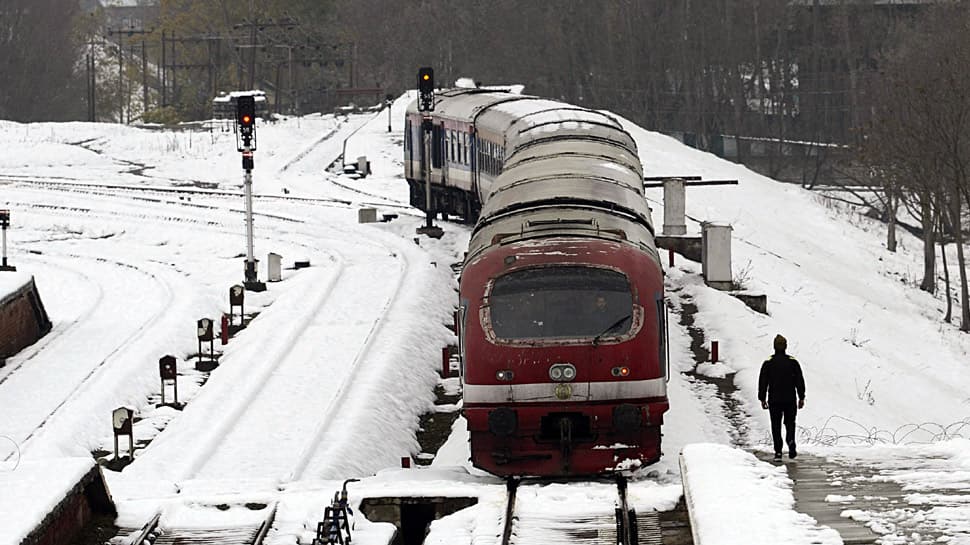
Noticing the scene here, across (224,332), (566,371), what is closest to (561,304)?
(566,371)

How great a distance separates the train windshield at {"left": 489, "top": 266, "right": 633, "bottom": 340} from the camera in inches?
674

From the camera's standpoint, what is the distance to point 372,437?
2034cm

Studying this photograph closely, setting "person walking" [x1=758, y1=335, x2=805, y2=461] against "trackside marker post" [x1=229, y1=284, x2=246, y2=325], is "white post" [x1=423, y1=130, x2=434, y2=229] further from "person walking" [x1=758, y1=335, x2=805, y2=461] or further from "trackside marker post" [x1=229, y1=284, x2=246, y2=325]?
"person walking" [x1=758, y1=335, x2=805, y2=461]

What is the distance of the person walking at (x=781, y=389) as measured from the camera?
15359mm

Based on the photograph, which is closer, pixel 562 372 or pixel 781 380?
pixel 781 380

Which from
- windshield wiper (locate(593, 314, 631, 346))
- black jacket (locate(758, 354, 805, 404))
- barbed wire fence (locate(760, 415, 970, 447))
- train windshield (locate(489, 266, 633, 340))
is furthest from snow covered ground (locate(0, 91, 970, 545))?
train windshield (locate(489, 266, 633, 340))

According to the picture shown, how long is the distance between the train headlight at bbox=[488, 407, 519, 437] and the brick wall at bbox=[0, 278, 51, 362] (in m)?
12.0

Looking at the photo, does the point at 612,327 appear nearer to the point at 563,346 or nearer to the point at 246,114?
the point at 563,346

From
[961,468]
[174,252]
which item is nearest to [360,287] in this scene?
[174,252]

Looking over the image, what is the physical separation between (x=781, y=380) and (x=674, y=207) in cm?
1722

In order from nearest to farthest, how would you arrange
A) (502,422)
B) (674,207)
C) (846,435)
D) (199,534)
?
(199,534) → (502,422) → (846,435) → (674,207)

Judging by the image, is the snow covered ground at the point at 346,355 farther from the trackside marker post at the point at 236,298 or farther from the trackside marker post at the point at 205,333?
the trackside marker post at the point at 236,298

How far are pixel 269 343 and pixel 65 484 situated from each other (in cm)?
1183

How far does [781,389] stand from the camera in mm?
15445
